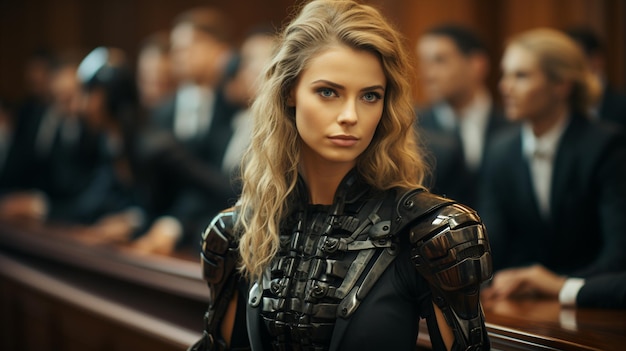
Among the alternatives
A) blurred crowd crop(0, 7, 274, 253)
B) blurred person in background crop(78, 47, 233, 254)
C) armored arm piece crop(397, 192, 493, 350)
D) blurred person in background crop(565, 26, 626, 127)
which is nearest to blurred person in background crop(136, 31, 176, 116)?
blurred crowd crop(0, 7, 274, 253)

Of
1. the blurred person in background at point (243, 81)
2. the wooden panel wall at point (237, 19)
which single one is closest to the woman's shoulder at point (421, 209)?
the wooden panel wall at point (237, 19)

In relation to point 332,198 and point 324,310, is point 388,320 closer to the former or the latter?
point 324,310

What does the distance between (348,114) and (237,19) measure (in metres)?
8.15

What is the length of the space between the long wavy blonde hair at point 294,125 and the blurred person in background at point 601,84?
326 cm

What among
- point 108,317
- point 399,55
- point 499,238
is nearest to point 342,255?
point 399,55

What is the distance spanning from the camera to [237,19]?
973 cm

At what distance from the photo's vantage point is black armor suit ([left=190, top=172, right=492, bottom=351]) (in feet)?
5.74

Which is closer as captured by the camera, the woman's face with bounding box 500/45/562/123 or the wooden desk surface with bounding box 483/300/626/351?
the wooden desk surface with bounding box 483/300/626/351

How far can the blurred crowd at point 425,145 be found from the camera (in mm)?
3424

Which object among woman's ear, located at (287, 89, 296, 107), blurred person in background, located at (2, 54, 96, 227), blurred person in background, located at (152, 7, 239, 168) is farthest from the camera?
blurred person in background, located at (2, 54, 96, 227)

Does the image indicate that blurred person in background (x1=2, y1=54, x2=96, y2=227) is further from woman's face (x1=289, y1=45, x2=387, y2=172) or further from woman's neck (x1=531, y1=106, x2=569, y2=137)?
woman's face (x1=289, y1=45, x2=387, y2=172)

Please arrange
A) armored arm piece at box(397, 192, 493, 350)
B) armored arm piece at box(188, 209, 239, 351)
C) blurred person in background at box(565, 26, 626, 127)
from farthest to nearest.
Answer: blurred person in background at box(565, 26, 626, 127)
armored arm piece at box(188, 209, 239, 351)
armored arm piece at box(397, 192, 493, 350)

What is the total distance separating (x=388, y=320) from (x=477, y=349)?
20 cm

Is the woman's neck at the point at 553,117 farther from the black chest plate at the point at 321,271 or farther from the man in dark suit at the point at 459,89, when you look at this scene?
the black chest plate at the point at 321,271
